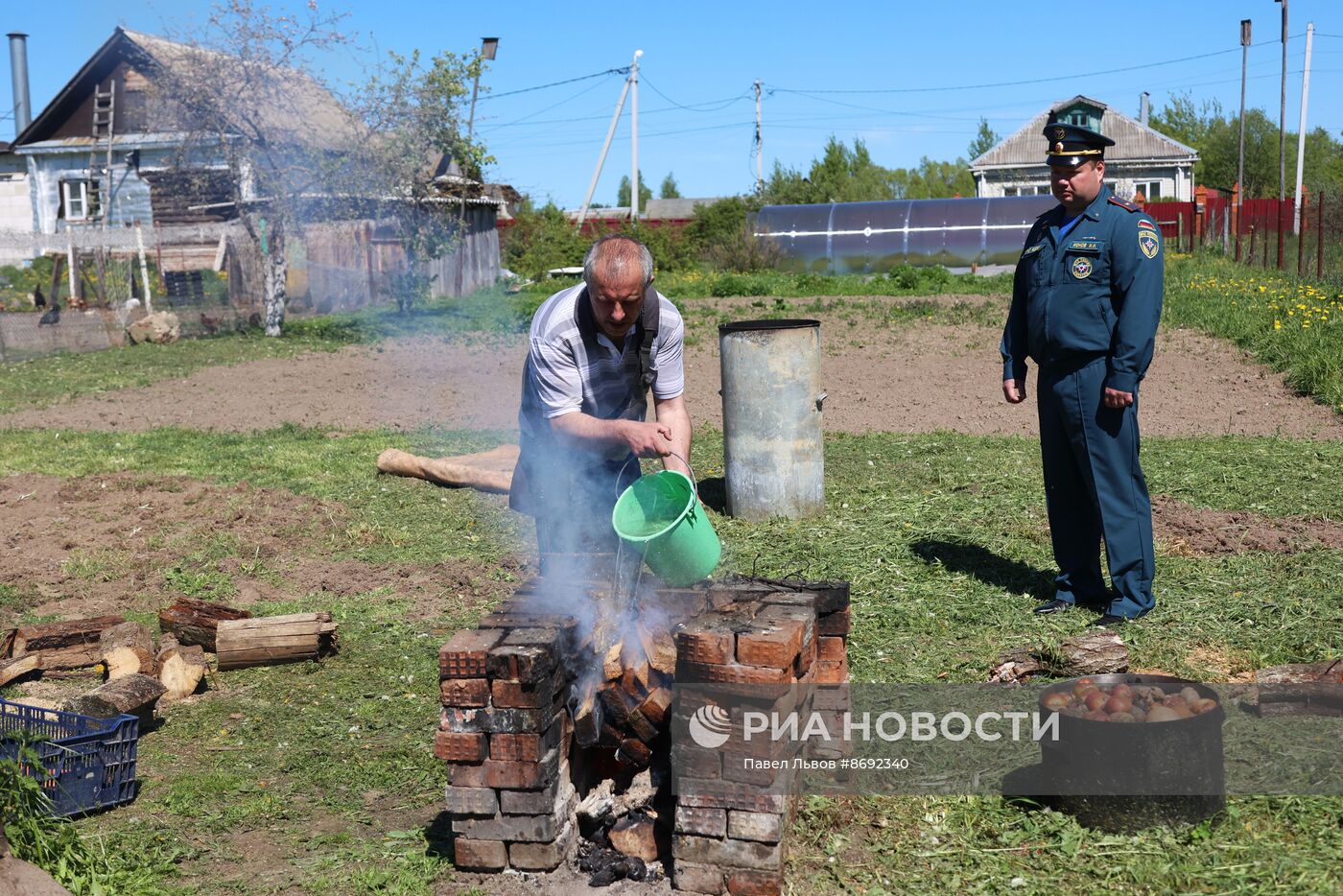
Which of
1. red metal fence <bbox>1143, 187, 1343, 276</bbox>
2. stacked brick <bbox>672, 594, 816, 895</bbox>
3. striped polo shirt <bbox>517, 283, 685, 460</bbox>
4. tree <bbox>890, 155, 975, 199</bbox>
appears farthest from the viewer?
tree <bbox>890, 155, 975, 199</bbox>

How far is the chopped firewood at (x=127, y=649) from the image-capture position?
17.5ft

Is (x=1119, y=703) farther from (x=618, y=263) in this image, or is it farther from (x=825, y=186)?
(x=825, y=186)

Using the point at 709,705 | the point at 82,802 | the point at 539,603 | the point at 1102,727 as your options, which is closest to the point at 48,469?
the point at 82,802

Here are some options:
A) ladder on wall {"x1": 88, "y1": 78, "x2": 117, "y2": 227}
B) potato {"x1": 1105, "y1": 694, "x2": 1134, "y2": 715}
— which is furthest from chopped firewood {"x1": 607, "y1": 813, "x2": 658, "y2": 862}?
ladder on wall {"x1": 88, "y1": 78, "x2": 117, "y2": 227}

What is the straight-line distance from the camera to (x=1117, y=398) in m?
5.09

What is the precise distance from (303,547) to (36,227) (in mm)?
31262

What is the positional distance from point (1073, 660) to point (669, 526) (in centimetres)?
178

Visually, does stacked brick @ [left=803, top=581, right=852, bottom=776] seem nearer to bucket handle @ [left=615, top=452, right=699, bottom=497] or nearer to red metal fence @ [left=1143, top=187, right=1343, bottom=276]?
bucket handle @ [left=615, top=452, right=699, bottom=497]

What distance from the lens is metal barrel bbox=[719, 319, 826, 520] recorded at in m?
7.52


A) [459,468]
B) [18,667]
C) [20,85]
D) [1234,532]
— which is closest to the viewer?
[18,667]

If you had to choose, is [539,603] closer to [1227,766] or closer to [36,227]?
[1227,766]

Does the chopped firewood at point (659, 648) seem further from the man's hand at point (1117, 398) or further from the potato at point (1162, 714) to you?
the man's hand at point (1117, 398)

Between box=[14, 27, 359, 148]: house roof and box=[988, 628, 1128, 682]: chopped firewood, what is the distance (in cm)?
1568

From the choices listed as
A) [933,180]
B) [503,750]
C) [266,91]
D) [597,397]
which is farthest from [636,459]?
[933,180]
